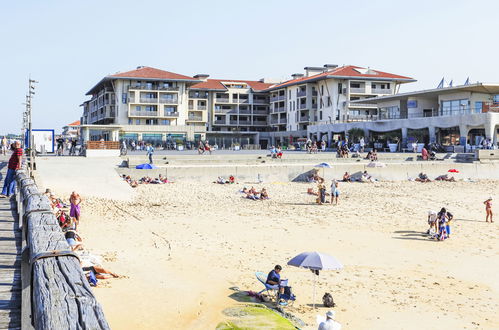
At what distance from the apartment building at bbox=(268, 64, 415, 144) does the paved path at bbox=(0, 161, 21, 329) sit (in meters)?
64.1

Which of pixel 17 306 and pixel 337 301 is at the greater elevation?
pixel 17 306

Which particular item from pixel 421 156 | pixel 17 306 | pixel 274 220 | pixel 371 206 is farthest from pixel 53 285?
pixel 421 156

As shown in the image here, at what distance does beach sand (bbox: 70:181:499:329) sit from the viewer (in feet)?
34.8

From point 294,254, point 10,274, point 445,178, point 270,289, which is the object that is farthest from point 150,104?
point 10,274

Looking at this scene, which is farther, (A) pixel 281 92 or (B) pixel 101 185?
(A) pixel 281 92

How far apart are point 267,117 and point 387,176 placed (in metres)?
53.9

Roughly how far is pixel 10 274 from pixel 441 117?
163 feet

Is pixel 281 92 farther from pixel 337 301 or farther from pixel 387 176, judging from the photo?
pixel 337 301

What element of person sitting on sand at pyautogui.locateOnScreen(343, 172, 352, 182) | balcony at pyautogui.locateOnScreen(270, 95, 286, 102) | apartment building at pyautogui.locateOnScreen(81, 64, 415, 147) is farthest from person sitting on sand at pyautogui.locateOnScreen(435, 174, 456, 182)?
balcony at pyautogui.locateOnScreen(270, 95, 286, 102)

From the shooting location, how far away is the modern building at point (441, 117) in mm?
47406

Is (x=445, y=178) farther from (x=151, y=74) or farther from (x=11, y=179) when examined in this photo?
(x=151, y=74)

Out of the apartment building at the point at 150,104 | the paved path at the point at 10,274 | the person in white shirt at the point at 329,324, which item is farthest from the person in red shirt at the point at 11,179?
the apartment building at the point at 150,104

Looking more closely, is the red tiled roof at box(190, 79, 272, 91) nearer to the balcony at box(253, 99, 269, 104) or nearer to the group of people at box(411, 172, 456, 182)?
the balcony at box(253, 99, 269, 104)

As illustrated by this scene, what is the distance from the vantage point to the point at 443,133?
52406mm
